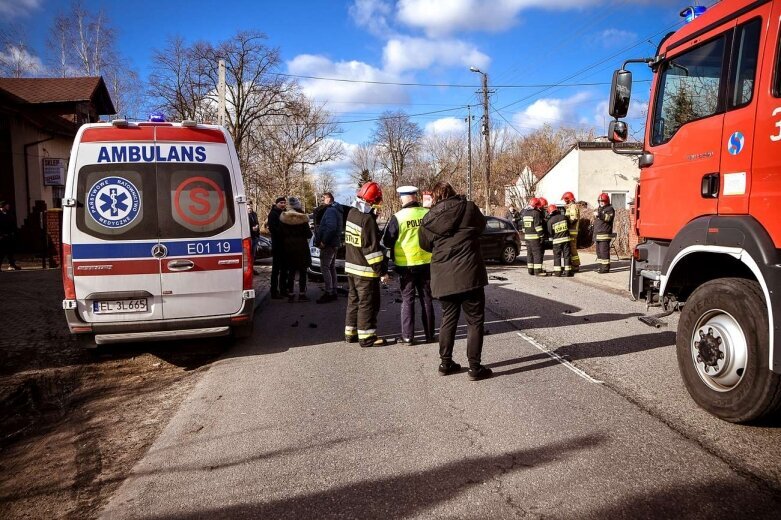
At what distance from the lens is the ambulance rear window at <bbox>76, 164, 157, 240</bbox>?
17.7ft

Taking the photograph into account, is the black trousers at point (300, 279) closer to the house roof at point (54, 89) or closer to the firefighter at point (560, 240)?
the firefighter at point (560, 240)

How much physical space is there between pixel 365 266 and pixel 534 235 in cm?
838

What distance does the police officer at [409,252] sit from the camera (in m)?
6.43

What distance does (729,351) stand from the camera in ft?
12.2

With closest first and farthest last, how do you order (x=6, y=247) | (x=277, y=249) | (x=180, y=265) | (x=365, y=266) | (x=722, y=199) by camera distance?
(x=722, y=199), (x=180, y=265), (x=365, y=266), (x=277, y=249), (x=6, y=247)

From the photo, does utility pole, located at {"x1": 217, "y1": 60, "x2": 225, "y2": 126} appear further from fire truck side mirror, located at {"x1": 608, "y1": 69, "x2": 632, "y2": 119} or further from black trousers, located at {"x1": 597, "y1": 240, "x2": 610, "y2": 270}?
fire truck side mirror, located at {"x1": 608, "y1": 69, "x2": 632, "y2": 119}

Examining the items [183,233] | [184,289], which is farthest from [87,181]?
[184,289]

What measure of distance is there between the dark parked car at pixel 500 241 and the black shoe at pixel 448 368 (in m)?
11.3

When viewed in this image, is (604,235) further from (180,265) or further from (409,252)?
(180,265)

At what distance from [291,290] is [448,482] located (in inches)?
323

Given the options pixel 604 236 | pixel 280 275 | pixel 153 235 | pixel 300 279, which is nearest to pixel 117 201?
pixel 153 235

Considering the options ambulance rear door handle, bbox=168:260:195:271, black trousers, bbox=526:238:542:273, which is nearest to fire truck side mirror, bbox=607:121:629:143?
ambulance rear door handle, bbox=168:260:195:271

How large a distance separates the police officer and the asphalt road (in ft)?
2.33

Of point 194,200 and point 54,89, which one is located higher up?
point 54,89
